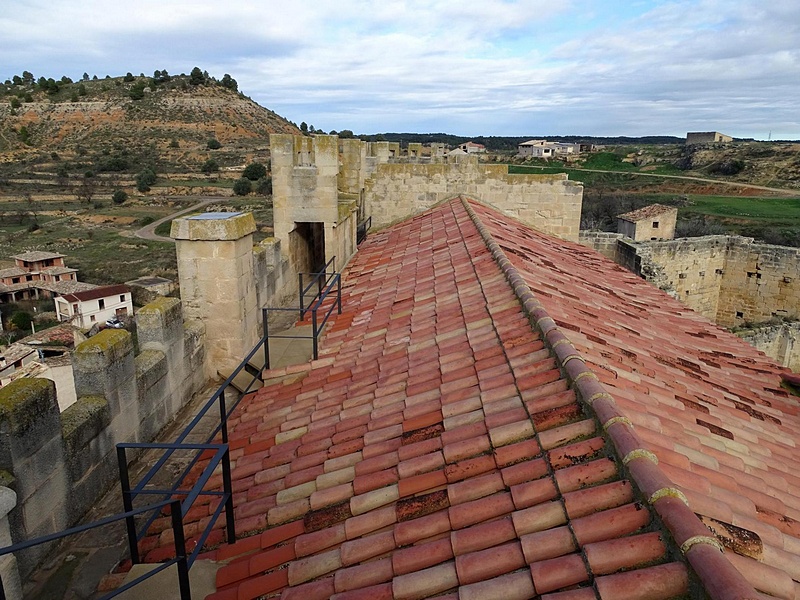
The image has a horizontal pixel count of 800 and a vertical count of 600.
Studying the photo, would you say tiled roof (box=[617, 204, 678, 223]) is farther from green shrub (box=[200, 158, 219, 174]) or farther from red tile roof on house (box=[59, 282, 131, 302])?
green shrub (box=[200, 158, 219, 174])

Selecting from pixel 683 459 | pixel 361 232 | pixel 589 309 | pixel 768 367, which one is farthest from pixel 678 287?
pixel 683 459

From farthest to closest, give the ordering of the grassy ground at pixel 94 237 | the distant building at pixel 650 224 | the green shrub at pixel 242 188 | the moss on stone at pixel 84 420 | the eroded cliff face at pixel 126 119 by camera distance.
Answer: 1. the eroded cliff face at pixel 126 119
2. the green shrub at pixel 242 188
3. the grassy ground at pixel 94 237
4. the distant building at pixel 650 224
5. the moss on stone at pixel 84 420

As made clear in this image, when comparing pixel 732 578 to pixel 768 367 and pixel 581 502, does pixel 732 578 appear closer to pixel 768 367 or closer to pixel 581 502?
pixel 581 502

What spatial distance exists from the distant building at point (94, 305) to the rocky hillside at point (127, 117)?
53.4 meters

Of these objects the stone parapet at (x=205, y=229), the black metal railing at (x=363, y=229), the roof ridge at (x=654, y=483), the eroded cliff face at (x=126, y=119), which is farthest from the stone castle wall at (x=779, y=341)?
the eroded cliff face at (x=126, y=119)

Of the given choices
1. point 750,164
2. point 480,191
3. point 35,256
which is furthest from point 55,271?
point 750,164

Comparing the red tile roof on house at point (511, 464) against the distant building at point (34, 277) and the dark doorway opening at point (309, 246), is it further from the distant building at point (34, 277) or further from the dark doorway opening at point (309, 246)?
the distant building at point (34, 277)

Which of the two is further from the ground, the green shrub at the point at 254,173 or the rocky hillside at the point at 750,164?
the rocky hillside at the point at 750,164

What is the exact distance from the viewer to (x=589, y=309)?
6.33m

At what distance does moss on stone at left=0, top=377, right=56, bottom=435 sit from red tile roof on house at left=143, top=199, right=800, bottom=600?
3.88 ft

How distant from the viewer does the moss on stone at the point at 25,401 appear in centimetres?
Answer: 342

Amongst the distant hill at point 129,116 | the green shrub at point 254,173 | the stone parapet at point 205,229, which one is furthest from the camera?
the distant hill at point 129,116

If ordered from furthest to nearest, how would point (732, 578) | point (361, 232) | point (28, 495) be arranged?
1. point (361, 232)
2. point (28, 495)
3. point (732, 578)

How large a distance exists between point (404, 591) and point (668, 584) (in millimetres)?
1114
